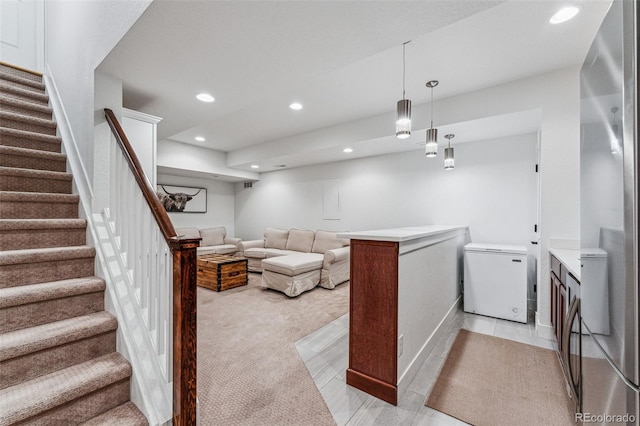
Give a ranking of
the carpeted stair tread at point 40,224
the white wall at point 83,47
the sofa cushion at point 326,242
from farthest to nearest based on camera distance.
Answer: the sofa cushion at point 326,242 < the white wall at point 83,47 < the carpeted stair tread at point 40,224

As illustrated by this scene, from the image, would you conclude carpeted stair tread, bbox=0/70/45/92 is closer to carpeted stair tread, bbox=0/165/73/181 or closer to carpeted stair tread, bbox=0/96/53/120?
carpeted stair tread, bbox=0/96/53/120

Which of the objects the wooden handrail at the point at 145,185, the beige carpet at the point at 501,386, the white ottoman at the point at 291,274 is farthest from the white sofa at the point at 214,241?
the beige carpet at the point at 501,386

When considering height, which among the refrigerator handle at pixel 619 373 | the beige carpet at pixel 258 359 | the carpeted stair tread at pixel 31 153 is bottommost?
the beige carpet at pixel 258 359

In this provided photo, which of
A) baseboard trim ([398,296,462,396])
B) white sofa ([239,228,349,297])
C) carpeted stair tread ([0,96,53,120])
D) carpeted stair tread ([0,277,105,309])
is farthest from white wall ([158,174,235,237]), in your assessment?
baseboard trim ([398,296,462,396])

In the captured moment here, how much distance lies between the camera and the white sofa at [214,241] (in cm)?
596

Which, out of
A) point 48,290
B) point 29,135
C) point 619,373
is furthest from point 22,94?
point 619,373

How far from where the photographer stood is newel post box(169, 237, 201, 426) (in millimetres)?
1300

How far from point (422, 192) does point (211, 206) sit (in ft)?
17.2

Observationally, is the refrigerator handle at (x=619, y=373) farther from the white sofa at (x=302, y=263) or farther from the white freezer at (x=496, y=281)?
the white sofa at (x=302, y=263)

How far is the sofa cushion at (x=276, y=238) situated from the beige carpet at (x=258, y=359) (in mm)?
2083

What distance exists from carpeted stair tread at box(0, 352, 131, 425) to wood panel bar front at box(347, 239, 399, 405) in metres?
1.37

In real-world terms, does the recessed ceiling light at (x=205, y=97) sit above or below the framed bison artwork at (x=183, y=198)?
above

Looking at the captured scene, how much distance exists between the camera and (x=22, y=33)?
352 centimetres

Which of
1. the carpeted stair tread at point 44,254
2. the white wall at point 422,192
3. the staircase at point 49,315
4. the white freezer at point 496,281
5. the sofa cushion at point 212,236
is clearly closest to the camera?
the staircase at point 49,315
